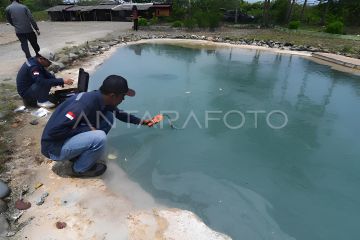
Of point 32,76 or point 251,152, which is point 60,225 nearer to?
point 251,152

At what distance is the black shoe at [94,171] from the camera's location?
3.41 m

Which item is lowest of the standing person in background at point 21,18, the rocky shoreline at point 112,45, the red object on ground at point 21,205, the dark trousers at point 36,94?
the rocky shoreline at point 112,45

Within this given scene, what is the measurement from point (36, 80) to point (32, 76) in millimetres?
88

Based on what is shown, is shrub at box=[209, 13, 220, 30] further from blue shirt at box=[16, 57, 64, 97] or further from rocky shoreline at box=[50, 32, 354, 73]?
blue shirt at box=[16, 57, 64, 97]

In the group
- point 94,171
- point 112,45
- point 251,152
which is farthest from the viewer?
point 112,45

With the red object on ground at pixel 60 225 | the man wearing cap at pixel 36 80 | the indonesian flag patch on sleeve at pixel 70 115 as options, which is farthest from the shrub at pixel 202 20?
the red object on ground at pixel 60 225

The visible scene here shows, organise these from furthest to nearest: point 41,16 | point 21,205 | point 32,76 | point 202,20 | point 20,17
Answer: point 41,16, point 202,20, point 20,17, point 32,76, point 21,205

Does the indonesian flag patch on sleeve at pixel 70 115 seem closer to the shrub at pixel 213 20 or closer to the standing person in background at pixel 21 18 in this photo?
the standing person in background at pixel 21 18

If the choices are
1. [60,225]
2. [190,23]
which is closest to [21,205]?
[60,225]

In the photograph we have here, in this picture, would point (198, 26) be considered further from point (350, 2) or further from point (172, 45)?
point (350, 2)

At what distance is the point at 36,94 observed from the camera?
505 cm

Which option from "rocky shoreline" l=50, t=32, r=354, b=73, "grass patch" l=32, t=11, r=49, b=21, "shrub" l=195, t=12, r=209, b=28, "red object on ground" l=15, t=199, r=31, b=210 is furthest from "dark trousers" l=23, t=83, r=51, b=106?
"grass patch" l=32, t=11, r=49, b=21

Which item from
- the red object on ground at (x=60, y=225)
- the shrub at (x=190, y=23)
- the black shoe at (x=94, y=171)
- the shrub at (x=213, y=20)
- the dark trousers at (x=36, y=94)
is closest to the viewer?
the red object on ground at (x=60, y=225)

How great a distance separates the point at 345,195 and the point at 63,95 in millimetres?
4618
